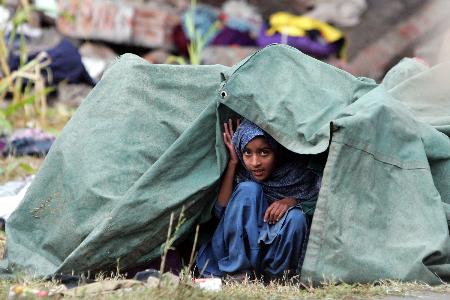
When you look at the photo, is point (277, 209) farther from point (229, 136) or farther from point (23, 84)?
point (23, 84)

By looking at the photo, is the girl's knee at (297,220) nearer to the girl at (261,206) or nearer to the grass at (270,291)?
the girl at (261,206)

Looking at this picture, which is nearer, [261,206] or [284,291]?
[284,291]

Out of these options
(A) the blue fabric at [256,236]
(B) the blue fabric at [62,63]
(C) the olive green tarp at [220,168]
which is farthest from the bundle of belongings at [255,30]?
(A) the blue fabric at [256,236]

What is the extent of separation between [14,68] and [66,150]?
443cm

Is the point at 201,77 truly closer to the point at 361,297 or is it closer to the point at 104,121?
the point at 104,121

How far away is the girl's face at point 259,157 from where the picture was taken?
4.27m

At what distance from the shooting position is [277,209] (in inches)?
169

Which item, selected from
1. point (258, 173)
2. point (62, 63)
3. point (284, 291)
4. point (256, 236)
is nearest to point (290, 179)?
point (258, 173)

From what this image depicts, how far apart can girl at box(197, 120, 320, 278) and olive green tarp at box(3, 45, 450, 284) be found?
0.30 feet

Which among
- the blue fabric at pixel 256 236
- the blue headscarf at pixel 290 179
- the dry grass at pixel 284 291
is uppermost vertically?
the blue headscarf at pixel 290 179

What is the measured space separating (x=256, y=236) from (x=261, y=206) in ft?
0.52

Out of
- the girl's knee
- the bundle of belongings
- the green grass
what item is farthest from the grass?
the bundle of belongings

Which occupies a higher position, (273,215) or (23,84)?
(23,84)

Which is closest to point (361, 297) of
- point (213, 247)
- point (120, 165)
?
point (213, 247)
